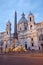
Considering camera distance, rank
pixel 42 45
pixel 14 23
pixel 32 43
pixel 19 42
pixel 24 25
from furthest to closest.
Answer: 1. pixel 14 23
2. pixel 24 25
3. pixel 19 42
4. pixel 32 43
5. pixel 42 45

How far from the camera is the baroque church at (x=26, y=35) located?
47966 millimetres

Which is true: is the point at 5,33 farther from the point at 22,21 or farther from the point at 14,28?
the point at 22,21

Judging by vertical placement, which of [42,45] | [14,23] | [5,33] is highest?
[14,23]

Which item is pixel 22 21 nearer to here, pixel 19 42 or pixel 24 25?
pixel 24 25

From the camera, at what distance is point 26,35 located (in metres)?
53.0

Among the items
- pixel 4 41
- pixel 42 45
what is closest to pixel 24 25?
pixel 4 41

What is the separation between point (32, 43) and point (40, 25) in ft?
23.8

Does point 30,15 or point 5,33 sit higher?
point 30,15

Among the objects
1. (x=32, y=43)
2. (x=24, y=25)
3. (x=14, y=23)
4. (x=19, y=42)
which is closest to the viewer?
(x=32, y=43)

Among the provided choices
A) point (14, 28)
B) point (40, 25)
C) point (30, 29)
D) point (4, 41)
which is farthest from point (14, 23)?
point (40, 25)

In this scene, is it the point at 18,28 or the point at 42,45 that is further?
the point at 18,28

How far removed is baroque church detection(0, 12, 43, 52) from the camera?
157 feet

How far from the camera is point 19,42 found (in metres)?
54.8

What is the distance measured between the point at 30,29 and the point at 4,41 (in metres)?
14.8
